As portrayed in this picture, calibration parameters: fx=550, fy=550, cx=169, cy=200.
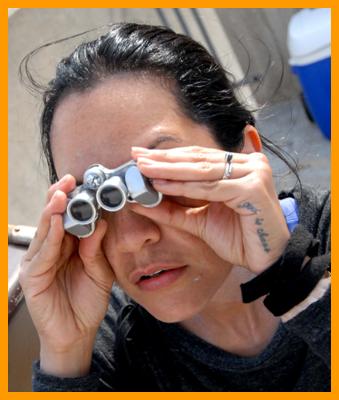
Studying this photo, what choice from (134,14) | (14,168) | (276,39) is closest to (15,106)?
(14,168)

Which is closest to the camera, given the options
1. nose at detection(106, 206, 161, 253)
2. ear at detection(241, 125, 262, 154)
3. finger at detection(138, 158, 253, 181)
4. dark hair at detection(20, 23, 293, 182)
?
finger at detection(138, 158, 253, 181)

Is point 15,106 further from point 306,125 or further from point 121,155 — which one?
point 121,155

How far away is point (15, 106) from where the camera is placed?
3.67 m

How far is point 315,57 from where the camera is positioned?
3711 mm

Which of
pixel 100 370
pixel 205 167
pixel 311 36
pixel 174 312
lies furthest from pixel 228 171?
pixel 311 36

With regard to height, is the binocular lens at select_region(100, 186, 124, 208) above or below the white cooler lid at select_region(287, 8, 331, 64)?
above

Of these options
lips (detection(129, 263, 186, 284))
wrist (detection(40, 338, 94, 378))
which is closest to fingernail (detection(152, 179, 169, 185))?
lips (detection(129, 263, 186, 284))

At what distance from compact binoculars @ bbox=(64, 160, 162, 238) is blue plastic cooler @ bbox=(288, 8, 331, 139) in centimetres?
291

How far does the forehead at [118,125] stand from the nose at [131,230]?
4.5 inches

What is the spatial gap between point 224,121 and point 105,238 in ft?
1.34

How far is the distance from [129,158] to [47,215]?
0.77 feet

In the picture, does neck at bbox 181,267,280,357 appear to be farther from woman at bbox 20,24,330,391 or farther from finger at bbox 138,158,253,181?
finger at bbox 138,158,253,181

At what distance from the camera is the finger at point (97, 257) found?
4.01 ft

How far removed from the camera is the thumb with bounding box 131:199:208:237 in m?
1.14
